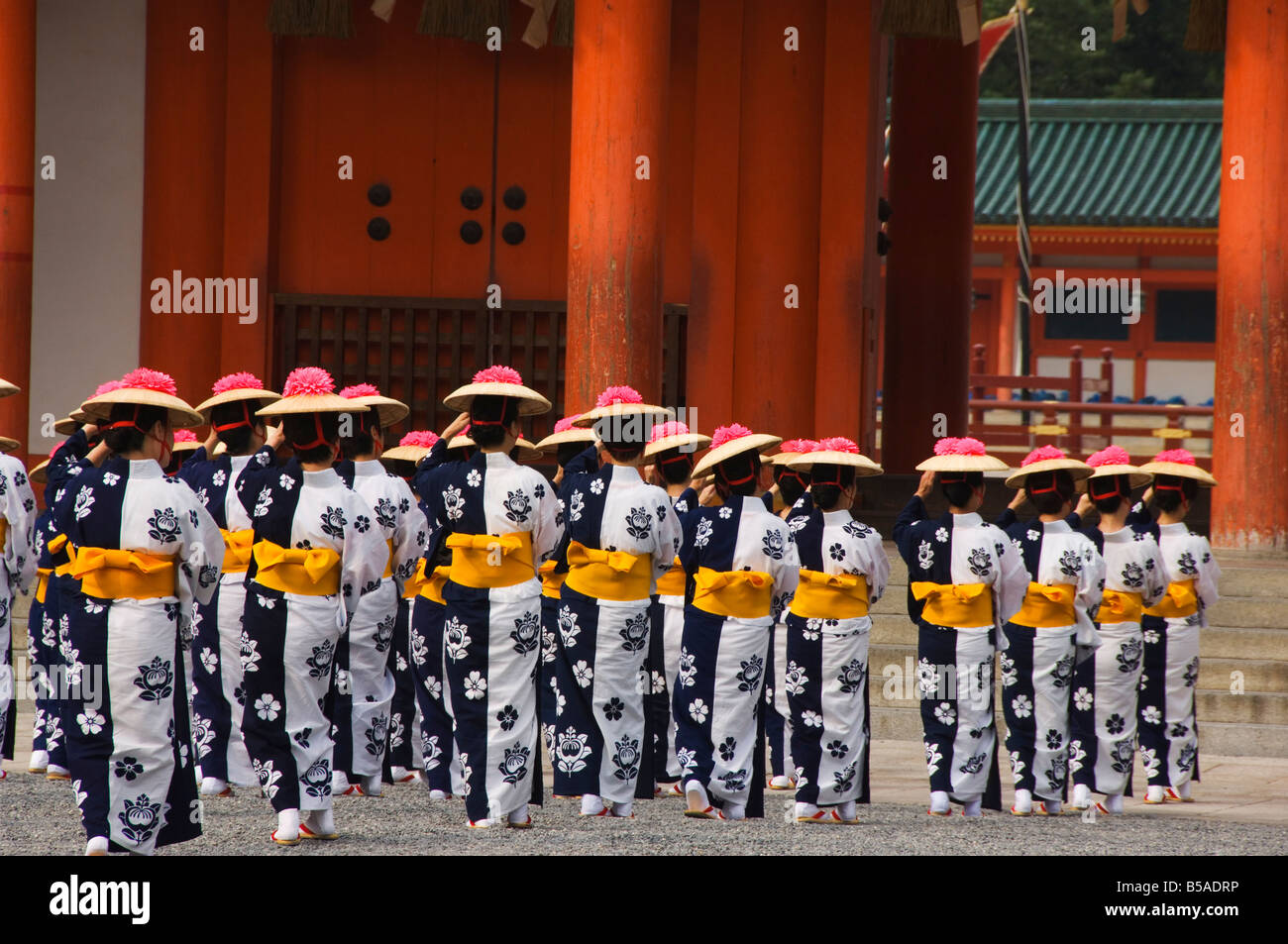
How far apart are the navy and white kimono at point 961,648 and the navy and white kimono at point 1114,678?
69 cm

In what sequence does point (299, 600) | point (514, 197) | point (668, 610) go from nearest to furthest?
point (299, 600) → point (668, 610) → point (514, 197)

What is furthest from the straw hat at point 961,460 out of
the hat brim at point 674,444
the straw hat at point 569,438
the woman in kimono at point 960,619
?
the straw hat at point 569,438

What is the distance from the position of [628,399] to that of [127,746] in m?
2.74

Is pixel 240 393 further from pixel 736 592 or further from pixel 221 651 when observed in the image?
pixel 736 592

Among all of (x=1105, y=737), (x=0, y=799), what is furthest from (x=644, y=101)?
(x=0, y=799)

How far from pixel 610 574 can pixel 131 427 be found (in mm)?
2110

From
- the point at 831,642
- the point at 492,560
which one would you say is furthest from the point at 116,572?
the point at 831,642

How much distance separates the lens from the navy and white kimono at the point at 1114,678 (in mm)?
7742

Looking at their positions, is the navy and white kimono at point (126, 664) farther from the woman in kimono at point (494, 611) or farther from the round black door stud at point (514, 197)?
the round black door stud at point (514, 197)

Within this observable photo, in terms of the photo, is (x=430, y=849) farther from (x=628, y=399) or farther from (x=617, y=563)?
(x=628, y=399)

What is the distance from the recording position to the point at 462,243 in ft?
40.9

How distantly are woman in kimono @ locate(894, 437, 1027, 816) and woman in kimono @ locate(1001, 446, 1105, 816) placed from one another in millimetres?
217

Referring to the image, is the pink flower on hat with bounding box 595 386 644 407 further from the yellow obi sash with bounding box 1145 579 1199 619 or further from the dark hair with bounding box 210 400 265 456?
the yellow obi sash with bounding box 1145 579 1199 619

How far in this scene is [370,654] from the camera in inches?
288
